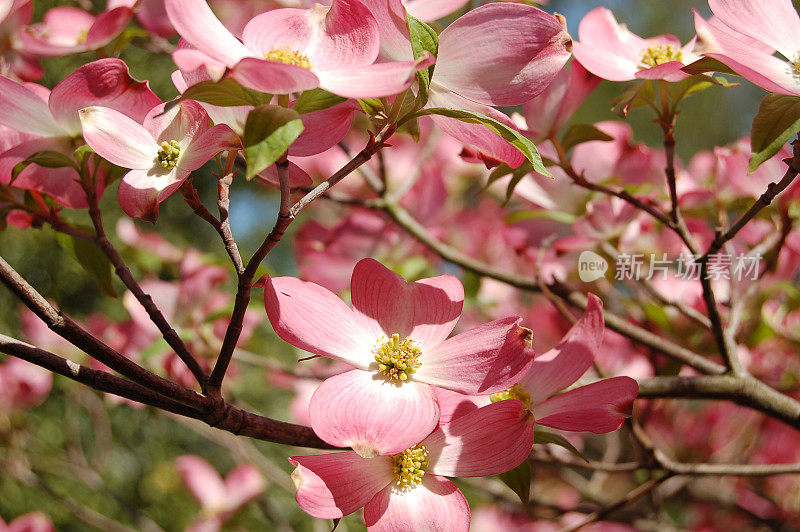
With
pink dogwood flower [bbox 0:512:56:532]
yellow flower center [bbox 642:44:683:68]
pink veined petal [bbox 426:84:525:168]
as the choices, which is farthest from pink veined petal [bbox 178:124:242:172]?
pink dogwood flower [bbox 0:512:56:532]

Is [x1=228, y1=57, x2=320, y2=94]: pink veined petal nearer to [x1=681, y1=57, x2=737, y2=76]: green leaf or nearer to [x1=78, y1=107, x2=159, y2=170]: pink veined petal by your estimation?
[x1=78, y1=107, x2=159, y2=170]: pink veined petal

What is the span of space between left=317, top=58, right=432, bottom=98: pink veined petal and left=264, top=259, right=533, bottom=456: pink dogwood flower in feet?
0.36

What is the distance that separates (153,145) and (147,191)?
0.03 metres

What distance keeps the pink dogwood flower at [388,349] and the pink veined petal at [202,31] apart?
0.11 metres

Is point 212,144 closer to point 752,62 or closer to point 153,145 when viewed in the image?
point 153,145

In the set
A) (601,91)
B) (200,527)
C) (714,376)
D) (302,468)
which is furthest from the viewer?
(601,91)

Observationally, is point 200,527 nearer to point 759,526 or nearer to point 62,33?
point 62,33

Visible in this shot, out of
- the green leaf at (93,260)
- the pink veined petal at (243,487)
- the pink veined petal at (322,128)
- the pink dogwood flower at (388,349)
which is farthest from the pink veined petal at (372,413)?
the pink veined petal at (243,487)

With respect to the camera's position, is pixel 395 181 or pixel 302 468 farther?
pixel 395 181

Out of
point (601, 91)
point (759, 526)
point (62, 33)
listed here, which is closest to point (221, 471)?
point (759, 526)

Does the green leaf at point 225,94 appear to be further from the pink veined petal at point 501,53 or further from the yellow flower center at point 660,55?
the yellow flower center at point 660,55

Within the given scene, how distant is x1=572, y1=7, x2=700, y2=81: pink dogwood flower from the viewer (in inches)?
17.3

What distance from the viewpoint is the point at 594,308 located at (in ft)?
1.26

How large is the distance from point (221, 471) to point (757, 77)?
2.62 meters
